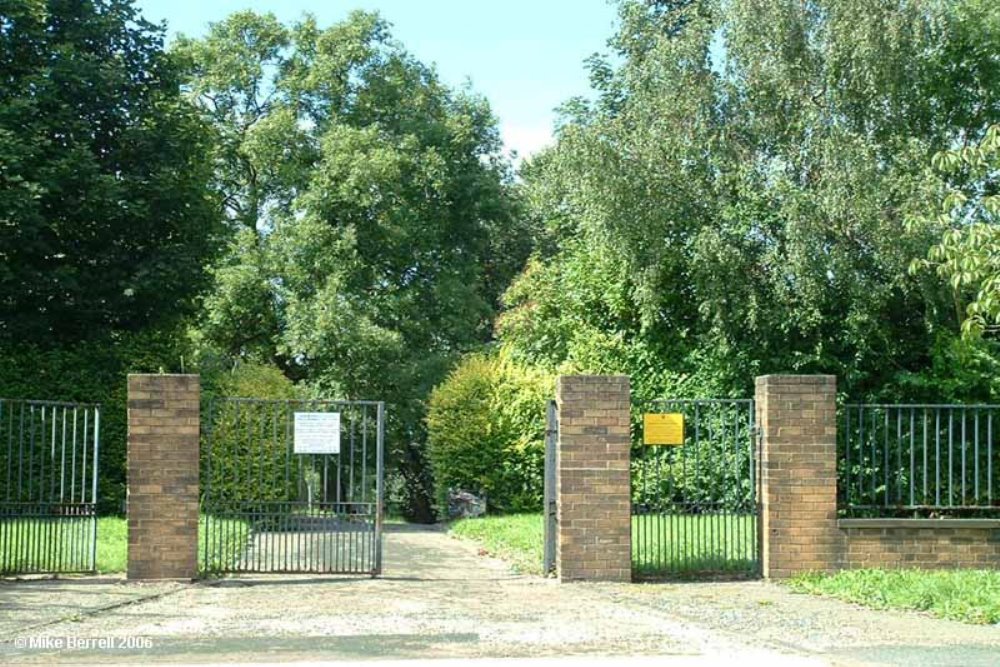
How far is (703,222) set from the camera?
2230 cm

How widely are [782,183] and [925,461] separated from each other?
8.31 m

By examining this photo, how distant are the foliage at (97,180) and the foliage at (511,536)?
7943 millimetres

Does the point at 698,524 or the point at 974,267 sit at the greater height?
the point at 974,267

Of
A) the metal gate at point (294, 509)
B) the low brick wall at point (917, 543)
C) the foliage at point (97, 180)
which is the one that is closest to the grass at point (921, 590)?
the low brick wall at point (917, 543)

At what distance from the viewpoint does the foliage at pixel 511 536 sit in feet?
53.8

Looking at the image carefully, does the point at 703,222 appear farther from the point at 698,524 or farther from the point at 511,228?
the point at 511,228

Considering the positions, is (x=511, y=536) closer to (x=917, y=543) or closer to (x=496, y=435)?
(x=496, y=435)

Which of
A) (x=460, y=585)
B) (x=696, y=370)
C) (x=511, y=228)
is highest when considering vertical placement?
(x=511, y=228)

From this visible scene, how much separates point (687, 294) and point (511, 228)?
18.0 meters

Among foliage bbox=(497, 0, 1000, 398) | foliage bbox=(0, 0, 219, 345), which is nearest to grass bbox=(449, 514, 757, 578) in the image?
foliage bbox=(497, 0, 1000, 398)

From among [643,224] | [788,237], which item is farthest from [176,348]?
[788,237]

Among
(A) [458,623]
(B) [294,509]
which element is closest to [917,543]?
(A) [458,623]

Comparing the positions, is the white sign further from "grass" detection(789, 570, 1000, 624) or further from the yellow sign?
"grass" detection(789, 570, 1000, 624)

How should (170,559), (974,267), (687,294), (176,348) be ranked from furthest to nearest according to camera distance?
(176,348), (687,294), (170,559), (974,267)
